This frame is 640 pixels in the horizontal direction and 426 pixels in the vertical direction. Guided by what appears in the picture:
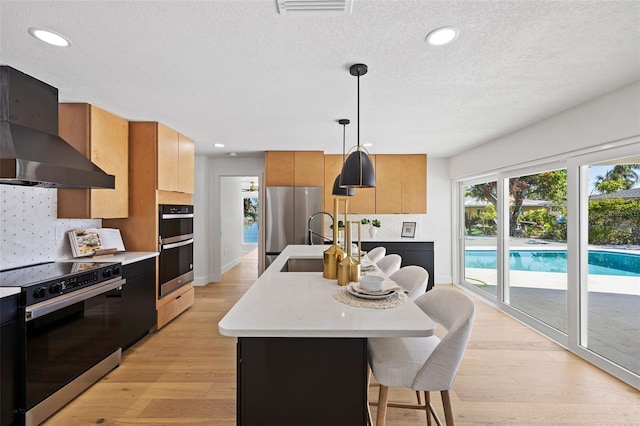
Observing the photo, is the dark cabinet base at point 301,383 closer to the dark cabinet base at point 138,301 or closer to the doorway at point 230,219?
the dark cabinet base at point 138,301

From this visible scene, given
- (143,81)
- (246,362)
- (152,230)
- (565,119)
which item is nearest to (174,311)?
(152,230)

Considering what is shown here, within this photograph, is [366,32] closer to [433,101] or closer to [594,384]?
[433,101]

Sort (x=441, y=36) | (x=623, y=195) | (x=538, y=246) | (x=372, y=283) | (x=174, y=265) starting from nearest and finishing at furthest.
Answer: (x=372, y=283) < (x=441, y=36) < (x=623, y=195) < (x=538, y=246) < (x=174, y=265)

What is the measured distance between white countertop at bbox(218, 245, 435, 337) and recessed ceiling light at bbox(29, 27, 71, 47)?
71.0 inches

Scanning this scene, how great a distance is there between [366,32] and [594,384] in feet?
10.3

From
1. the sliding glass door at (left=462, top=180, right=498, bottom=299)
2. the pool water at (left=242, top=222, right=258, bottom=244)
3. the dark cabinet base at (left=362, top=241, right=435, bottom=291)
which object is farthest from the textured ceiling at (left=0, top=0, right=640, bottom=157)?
the pool water at (left=242, top=222, right=258, bottom=244)

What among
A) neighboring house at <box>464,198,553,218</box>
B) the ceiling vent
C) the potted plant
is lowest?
the potted plant

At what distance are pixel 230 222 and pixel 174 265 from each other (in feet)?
10.8

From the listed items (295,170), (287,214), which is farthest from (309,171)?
(287,214)

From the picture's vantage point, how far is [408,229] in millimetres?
5488

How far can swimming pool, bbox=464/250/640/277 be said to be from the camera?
252cm

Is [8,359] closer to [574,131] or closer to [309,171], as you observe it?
[309,171]

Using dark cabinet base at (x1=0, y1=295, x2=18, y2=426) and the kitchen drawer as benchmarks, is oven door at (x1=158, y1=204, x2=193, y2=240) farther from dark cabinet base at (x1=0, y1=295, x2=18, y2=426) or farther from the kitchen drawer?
dark cabinet base at (x1=0, y1=295, x2=18, y2=426)

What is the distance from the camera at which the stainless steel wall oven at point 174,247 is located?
11.4 feet
